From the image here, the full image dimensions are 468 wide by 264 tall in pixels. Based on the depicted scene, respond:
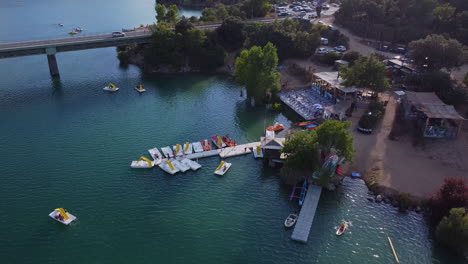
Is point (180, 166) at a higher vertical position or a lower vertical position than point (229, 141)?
lower

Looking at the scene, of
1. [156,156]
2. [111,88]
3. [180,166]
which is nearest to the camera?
[180,166]

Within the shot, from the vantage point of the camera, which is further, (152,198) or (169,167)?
(169,167)

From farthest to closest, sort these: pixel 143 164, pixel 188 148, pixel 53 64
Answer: pixel 53 64, pixel 188 148, pixel 143 164

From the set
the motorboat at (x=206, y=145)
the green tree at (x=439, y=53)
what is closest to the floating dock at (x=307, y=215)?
the motorboat at (x=206, y=145)

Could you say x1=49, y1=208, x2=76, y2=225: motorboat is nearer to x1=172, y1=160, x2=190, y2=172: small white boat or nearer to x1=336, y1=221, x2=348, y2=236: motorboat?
x1=172, y1=160, x2=190, y2=172: small white boat

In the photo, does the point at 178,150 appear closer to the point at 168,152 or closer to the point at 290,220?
the point at 168,152

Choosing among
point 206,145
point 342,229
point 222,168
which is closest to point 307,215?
point 342,229

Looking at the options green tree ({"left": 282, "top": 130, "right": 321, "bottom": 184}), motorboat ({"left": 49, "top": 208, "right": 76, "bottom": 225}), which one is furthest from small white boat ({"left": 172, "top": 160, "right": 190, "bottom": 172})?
motorboat ({"left": 49, "top": 208, "right": 76, "bottom": 225})
